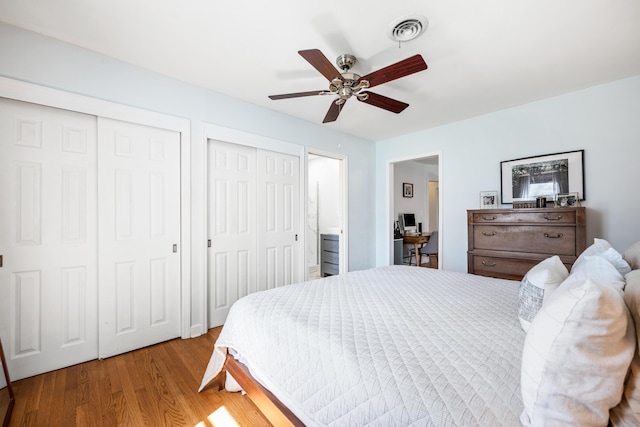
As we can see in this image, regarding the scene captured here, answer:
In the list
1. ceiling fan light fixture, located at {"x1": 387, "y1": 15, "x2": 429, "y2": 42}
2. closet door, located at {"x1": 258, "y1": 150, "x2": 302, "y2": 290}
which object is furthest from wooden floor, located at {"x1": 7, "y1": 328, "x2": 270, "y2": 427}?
ceiling fan light fixture, located at {"x1": 387, "y1": 15, "x2": 429, "y2": 42}

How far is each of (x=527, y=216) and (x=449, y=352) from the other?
2.40 metres

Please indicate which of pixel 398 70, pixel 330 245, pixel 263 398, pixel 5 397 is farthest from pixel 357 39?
pixel 330 245

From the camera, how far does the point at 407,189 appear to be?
6.35m

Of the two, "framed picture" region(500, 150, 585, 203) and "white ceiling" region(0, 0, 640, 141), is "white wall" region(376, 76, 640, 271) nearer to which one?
"framed picture" region(500, 150, 585, 203)

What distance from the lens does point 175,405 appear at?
1689 millimetres

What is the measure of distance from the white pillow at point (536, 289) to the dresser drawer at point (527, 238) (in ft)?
5.83

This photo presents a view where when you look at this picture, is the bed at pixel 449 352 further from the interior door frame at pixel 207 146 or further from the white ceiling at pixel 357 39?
the white ceiling at pixel 357 39

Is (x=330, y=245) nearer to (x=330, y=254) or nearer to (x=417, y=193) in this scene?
(x=330, y=254)

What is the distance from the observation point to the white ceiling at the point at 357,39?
1715 millimetres

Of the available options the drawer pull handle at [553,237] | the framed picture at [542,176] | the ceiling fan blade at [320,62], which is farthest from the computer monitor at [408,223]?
the ceiling fan blade at [320,62]

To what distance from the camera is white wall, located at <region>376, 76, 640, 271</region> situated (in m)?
2.59

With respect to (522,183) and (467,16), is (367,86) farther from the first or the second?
(522,183)

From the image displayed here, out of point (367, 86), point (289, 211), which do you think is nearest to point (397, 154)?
point (289, 211)

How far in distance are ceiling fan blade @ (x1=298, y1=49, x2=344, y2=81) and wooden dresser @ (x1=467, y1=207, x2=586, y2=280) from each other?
227 centimetres
